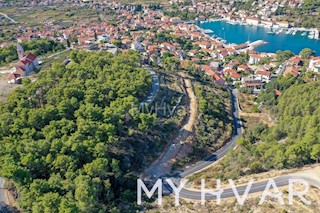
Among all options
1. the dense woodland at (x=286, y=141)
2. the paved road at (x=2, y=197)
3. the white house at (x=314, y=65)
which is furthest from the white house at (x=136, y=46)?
the paved road at (x=2, y=197)

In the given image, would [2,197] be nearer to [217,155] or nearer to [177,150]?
[177,150]

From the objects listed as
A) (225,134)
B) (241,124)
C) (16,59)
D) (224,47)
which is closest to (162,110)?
(225,134)

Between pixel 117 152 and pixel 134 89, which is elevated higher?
pixel 134 89

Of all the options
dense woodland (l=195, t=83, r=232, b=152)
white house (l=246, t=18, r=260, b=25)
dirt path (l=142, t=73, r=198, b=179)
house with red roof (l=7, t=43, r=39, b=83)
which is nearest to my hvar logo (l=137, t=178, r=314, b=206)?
dirt path (l=142, t=73, r=198, b=179)

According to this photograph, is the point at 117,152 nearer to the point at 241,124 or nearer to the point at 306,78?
the point at 241,124

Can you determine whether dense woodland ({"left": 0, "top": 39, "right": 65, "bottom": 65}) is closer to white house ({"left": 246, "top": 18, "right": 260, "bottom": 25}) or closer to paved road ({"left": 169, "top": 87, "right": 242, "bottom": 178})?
paved road ({"left": 169, "top": 87, "right": 242, "bottom": 178})

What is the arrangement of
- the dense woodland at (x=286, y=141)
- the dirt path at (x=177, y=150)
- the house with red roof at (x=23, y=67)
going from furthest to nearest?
1. the house with red roof at (x=23, y=67)
2. the dirt path at (x=177, y=150)
3. the dense woodland at (x=286, y=141)

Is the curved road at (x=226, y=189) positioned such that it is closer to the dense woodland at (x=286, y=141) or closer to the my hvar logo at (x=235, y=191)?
the my hvar logo at (x=235, y=191)
